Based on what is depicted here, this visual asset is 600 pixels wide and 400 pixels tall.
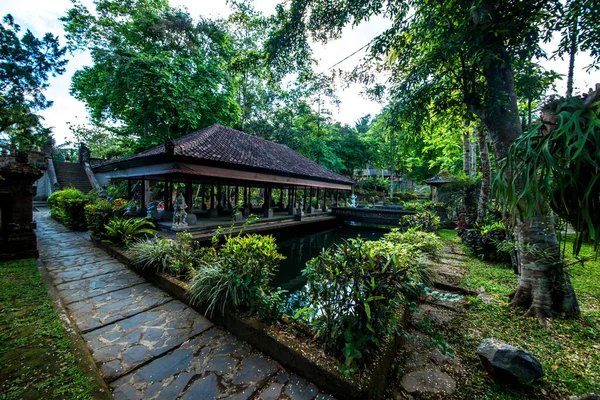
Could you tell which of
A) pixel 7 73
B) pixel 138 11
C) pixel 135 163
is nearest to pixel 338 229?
pixel 135 163

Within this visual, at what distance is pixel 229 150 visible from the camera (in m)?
9.76

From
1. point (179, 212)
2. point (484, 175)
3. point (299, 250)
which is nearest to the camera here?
point (484, 175)

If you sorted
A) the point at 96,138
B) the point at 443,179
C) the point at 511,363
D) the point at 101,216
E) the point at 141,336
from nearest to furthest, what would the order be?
1. the point at 511,363
2. the point at 141,336
3. the point at 101,216
4. the point at 443,179
5. the point at 96,138

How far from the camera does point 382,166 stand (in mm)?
27297

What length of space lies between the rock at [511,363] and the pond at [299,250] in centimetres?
170

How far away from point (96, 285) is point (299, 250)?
22.4ft

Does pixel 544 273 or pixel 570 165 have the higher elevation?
pixel 570 165

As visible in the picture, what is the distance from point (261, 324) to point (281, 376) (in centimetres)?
57

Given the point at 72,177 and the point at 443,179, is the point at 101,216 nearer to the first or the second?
the point at 443,179

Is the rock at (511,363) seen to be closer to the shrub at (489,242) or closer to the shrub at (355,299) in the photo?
the shrub at (355,299)

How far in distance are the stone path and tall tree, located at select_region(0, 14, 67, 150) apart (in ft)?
51.2

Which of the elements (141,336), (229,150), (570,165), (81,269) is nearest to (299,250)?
(229,150)

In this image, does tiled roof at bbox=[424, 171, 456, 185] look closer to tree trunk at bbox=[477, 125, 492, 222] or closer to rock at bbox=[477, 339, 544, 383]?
tree trunk at bbox=[477, 125, 492, 222]

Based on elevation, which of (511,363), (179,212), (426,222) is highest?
(179,212)
